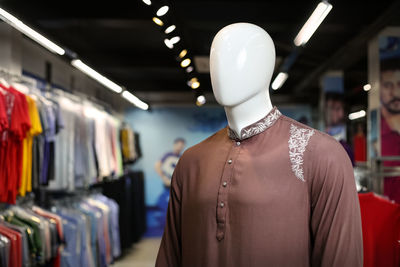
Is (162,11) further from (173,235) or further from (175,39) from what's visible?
(173,235)

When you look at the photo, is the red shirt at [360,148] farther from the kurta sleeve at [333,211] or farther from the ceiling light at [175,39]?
the kurta sleeve at [333,211]

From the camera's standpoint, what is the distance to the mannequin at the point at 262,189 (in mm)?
1260

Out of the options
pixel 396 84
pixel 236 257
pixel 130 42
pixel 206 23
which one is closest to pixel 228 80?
pixel 236 257

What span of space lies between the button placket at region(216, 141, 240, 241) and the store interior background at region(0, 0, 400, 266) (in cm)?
169

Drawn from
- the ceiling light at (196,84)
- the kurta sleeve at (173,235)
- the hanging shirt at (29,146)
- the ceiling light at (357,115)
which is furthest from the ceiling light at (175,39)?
the ceiling light at (357,115)

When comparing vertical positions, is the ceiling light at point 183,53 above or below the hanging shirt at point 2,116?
above

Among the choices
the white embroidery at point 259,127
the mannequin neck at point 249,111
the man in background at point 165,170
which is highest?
the mannequin neck at point 249,111

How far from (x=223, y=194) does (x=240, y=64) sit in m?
0.42

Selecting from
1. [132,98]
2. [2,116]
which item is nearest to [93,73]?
[2,116]

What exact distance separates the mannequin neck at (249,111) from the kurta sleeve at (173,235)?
1.04 feet

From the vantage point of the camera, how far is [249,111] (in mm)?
1395

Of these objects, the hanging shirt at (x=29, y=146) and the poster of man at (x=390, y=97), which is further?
the poster of man at (x=390, y=97)

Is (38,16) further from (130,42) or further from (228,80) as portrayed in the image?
(228,80)

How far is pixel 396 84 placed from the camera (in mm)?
4762
